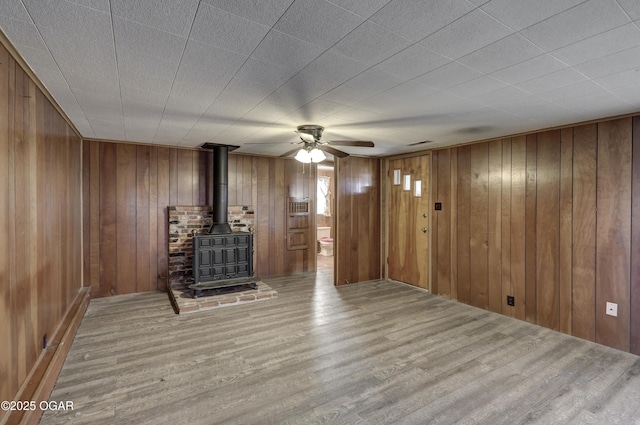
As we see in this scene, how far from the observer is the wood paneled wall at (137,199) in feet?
14.2

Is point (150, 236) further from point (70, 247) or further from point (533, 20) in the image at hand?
point (533, 20)

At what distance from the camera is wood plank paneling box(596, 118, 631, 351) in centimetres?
291

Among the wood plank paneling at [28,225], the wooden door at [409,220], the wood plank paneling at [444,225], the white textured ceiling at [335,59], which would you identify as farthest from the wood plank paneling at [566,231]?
the wood plank paneling at [28,225]

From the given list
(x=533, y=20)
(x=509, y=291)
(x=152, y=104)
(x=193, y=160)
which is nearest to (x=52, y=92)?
(x=152, y=104)

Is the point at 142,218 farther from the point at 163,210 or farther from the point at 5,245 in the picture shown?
the point at 5,245

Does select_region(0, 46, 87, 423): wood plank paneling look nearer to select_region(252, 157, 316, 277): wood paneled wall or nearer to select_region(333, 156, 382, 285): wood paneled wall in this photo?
select_region(252, 157, 316, 277): wood paneled wall

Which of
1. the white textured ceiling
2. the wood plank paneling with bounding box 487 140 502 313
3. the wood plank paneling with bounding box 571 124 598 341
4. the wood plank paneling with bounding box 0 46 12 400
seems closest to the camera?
the white textured ceiling

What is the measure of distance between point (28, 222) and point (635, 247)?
4.90 meters

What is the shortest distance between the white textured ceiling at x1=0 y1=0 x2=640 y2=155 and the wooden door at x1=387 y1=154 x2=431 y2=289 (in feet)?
6.21

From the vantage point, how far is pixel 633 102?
8.32ft

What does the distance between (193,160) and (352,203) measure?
267cm

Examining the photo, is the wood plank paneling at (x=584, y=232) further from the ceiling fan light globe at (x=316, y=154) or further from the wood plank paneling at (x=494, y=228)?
the ceiling fan light globe at (x=316, y=154)

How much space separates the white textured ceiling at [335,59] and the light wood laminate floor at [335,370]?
86.6 inches

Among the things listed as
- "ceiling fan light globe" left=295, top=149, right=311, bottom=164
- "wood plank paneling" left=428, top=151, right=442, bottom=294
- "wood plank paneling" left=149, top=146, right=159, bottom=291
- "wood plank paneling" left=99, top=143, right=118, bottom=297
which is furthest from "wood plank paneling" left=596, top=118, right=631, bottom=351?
"wood plank paneling" left=99, top=143, right=118, bottom=297
